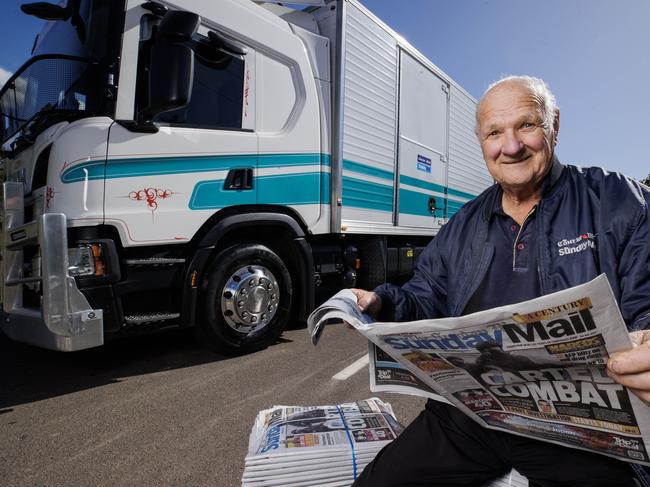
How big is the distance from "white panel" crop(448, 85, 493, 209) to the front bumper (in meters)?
5.13

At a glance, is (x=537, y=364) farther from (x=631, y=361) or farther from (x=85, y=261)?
(x=85, y=261)

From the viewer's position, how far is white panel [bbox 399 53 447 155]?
5.02 metres

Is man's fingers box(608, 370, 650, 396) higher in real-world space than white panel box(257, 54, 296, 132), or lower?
lower

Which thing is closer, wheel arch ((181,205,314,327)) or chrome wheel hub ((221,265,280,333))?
wheel arch ((181,205,314,327))

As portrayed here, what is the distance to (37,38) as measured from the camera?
3771mm

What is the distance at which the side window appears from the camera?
10.1 feet

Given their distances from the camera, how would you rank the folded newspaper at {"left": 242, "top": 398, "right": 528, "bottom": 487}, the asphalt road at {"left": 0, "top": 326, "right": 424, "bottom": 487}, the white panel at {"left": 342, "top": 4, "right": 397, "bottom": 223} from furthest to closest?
the white panel at {"left": 342, "top": 4, "right": 397, "bottom": 223}, the asphalt road at {"left": 0, "top": 326, "right": 424, "bottom": 487}, the folded newspaper at {"left": 242, "top": 398, "right": 528, "bottom": 487}

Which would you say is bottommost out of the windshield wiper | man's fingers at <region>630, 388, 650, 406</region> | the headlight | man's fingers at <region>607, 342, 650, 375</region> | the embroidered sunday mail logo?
man's fingers at <region>630, 388, 650, 406</region>

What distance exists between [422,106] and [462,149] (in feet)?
5.13

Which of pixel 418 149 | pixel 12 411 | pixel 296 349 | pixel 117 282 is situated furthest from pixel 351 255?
pixel 12 411

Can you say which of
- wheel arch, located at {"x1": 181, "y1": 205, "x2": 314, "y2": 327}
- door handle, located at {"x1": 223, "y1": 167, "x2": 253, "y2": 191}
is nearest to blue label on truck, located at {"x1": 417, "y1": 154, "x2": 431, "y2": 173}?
wheel arch, located at {"x1": 181, "y1": 205, "x2": 314, "y2": 327}

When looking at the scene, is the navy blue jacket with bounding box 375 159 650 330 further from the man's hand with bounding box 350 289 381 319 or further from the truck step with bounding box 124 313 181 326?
the truck step with bounding box 124 313 181 326

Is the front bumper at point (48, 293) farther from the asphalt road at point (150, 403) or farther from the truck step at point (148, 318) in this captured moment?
the asphalt road at point (150, 403)

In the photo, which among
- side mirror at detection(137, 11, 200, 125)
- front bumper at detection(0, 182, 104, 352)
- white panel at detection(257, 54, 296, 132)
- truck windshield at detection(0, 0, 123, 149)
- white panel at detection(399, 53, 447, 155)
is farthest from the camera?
white panel at detection(399, 53, 447, 155)
